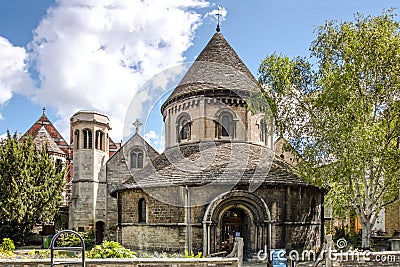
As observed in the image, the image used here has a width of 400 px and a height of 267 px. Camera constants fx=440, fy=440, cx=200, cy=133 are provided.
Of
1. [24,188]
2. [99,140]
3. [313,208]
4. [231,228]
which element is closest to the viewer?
[231,228]

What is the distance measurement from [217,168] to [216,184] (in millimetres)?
1075

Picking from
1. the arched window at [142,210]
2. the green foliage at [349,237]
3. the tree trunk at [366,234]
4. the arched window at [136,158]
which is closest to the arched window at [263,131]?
the green foliage at [349,237]

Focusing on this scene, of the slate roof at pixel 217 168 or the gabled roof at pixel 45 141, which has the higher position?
the gabled roof at pixel 45 141

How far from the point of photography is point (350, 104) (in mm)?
17922

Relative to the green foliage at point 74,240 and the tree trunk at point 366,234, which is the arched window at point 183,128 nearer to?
the green foliage at point 74,240

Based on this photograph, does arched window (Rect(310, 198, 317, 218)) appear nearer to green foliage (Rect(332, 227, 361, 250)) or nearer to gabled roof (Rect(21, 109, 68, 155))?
green foliage (Rect(332, 227, 361, 250))

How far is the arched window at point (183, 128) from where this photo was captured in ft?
81.7

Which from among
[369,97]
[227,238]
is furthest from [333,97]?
[227,238]

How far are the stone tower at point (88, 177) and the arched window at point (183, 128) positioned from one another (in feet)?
30.3

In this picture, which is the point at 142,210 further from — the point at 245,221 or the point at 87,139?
the point at 87,139

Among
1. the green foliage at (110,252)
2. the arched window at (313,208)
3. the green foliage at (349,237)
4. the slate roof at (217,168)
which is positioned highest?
the slate roof at (217,168)

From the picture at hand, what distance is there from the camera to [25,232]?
3089cm

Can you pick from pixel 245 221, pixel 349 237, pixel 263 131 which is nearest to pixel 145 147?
pixel 263 131

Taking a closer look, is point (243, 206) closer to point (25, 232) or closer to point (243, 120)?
point (243, 120)
